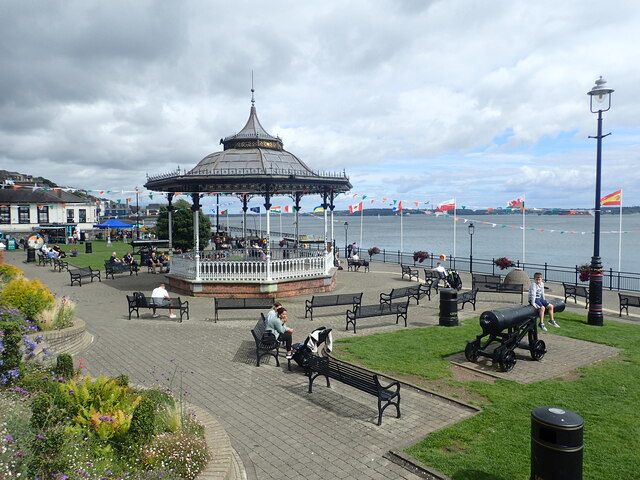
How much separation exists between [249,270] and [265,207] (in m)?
2.94

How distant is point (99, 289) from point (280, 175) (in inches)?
390

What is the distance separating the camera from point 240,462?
6.18m

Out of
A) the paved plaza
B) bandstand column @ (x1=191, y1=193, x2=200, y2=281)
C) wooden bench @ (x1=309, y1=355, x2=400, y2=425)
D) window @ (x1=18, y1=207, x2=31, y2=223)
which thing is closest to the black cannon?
the paved plaza

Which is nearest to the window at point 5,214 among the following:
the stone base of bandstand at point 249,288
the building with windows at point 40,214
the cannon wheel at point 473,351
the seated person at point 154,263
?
the building with windows at point 40,214

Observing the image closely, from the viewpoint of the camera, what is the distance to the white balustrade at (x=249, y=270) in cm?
1878

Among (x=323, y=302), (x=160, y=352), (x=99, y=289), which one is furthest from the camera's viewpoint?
(x=99, y=289)

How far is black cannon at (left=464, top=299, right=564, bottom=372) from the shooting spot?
9555mm

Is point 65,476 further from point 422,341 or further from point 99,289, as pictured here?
point 99,289

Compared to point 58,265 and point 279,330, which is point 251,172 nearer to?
point 279,330

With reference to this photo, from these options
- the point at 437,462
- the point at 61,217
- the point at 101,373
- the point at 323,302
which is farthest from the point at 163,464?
the point at 61,217

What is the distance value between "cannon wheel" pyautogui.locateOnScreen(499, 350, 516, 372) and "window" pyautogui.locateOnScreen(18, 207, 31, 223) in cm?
6489

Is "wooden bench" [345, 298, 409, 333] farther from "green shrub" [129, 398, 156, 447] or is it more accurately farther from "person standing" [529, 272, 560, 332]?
"green shrub" [129, 398, 156, 447]

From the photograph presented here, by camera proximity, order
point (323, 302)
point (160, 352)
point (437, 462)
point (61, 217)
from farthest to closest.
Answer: point (61, 217) < point (323, 302) < point (160, 352) < point (437, 462)

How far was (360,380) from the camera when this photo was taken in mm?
7594
